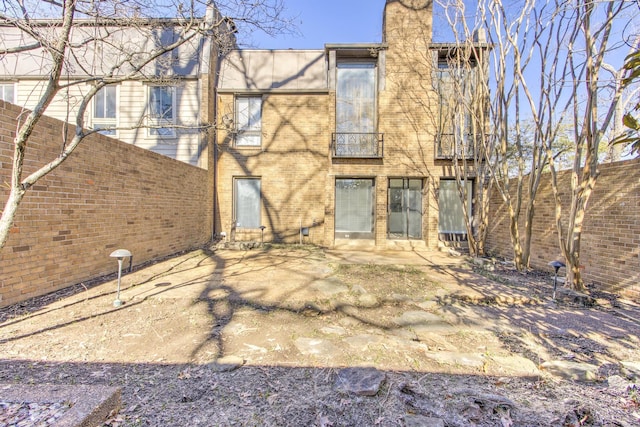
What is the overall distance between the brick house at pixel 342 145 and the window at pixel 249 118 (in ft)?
0.12

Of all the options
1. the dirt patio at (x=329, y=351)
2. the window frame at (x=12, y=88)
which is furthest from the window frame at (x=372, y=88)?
the window frame at (x=12, y=88)

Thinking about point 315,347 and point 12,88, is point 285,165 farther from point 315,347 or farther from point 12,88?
point 12,88

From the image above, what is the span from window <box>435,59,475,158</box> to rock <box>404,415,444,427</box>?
709cm

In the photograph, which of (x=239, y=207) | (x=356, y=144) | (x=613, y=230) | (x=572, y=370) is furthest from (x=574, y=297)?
(x=239, y=207)

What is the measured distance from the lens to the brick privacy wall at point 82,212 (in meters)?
3.32

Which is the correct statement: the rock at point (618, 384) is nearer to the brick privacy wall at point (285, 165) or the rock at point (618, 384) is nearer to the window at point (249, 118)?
the brick privacy wall at point (285, 165)

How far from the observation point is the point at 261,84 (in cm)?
923

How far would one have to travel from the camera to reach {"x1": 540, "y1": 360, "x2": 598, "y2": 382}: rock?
7.24 ft

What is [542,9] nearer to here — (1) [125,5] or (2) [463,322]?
(2) [463,322]

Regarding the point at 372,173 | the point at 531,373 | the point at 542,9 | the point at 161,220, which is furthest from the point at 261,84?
the point at 531,373

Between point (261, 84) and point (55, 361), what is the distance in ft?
29.8

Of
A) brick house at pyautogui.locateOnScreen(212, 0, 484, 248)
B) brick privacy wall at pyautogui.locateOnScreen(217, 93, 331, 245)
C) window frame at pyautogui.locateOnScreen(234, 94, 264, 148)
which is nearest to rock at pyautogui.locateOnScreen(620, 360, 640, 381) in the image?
brick house at pyautogui.locateOnScreen(212, 0, 484, 248)

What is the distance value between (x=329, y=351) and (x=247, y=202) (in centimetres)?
750

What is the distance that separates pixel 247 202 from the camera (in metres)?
9.37
